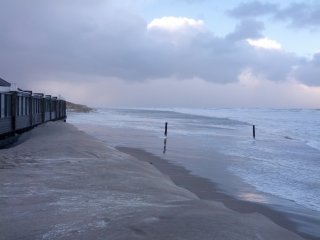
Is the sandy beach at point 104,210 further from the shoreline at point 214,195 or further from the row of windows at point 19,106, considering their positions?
the row of windows at point 19,106

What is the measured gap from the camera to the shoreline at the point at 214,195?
8891mm

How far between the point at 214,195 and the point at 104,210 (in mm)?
5570

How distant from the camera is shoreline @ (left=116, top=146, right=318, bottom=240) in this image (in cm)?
889

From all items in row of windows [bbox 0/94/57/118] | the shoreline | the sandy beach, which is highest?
row of windows [bbox 0/94/57/118]

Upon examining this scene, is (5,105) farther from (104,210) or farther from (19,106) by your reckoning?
(104,210)

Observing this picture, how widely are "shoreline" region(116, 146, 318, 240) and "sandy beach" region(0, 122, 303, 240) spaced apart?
0.14 metres

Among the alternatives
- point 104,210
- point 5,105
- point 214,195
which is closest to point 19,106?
point 5,105

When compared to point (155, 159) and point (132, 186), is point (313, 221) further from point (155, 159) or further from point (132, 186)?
point (155, 159)

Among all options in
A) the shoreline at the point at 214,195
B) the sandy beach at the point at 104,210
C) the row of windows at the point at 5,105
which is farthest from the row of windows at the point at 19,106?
the sandy beach at the point at 104,210

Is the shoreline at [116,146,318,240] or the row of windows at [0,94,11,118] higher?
the row of windows at [0,94,11,118]

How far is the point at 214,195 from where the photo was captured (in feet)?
→ 36.6

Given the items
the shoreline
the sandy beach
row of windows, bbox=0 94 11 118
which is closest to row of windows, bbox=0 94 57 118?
row of windows, bbox=0 94 11 118

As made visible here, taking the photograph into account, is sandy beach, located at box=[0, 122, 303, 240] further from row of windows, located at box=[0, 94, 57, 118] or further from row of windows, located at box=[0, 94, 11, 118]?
row of windows, located at box=[0, 94, 57, 118]

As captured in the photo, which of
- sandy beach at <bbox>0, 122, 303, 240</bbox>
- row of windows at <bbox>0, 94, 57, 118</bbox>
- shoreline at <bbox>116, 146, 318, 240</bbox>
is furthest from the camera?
row of windows at <bbox>0, 94, 57, 118</bbox>
